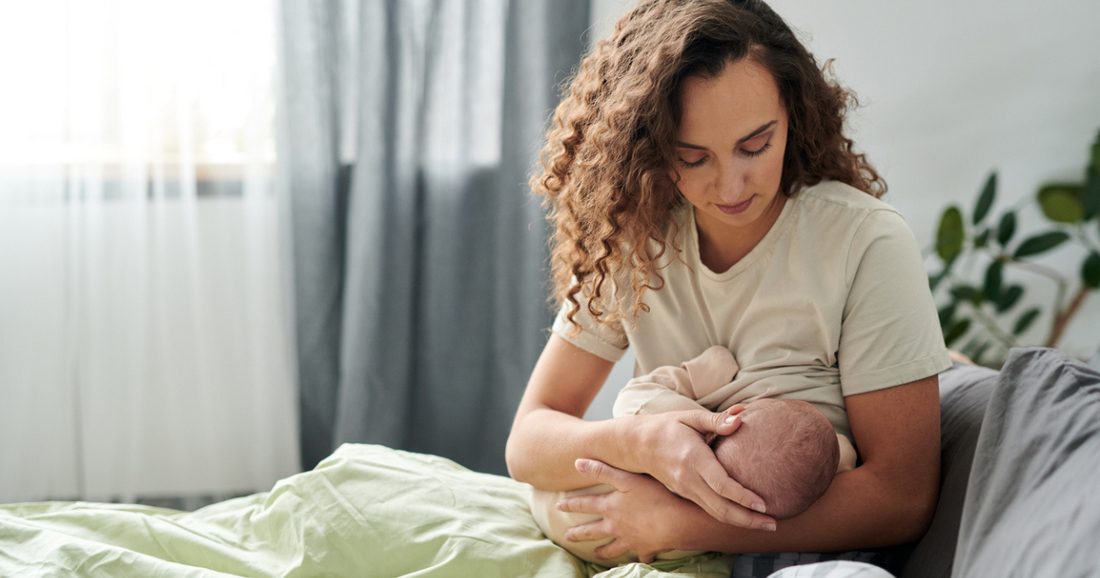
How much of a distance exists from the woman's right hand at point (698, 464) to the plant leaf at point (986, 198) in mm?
1813

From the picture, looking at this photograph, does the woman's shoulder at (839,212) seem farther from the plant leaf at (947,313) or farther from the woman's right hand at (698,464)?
the plant leaf at (947,313)

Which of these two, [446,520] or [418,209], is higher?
[418,209]

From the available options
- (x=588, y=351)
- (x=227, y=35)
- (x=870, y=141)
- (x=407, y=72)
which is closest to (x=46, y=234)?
(x=227, y=35)

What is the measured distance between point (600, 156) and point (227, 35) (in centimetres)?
171

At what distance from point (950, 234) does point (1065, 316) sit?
21.5 inches

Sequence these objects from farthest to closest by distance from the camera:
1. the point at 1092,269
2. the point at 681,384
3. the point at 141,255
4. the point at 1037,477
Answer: the point at 1092,269, the point at 141,255, the point at 681,384, the point at 1037,477

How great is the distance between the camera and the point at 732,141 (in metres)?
1.03

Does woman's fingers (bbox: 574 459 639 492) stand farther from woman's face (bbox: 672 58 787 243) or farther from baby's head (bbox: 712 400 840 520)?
woman's face (bbox: 672 58 787 243)

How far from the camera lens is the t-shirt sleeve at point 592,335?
129 centimetres

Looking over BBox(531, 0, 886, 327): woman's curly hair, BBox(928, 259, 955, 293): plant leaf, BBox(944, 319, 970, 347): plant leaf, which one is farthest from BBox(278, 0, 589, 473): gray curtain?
BBox(944, 319, 970, 347): plant leaf

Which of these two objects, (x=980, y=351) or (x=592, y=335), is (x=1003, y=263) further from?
(x=592, y=335)

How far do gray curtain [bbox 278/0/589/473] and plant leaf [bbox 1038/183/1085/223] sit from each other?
1.66 metres

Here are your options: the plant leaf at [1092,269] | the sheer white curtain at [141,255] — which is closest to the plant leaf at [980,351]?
the plant leaf at [1092,269]

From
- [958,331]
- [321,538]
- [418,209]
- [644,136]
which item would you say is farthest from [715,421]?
[958,331]
